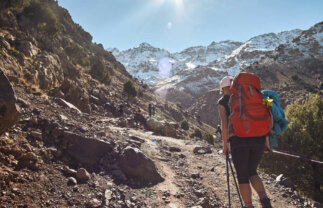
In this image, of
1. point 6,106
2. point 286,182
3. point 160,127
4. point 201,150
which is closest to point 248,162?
point 6,106

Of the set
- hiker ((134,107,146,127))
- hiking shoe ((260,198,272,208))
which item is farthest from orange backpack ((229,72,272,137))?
hiker ((134,107,146,127))

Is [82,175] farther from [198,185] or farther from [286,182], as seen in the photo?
[286,182]

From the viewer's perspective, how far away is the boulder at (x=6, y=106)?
3613mm

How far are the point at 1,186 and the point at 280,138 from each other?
1944cm

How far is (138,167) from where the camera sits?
20.4ft

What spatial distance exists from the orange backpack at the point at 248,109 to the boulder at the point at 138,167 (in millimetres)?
3954

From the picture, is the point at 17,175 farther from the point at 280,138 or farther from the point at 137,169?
the point at 280,138

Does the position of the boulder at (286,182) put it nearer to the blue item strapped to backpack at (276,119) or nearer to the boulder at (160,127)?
the blue item strapped to backpack at (276,119)

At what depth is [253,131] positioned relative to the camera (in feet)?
9.90

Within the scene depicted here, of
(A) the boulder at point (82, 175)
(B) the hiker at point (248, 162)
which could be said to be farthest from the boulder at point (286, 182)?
(A) the boulder at point (82, 175)

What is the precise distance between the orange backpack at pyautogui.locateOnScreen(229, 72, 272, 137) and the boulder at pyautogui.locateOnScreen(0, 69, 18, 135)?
13.7 feet

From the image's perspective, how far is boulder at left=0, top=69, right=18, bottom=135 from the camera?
11.9 ft

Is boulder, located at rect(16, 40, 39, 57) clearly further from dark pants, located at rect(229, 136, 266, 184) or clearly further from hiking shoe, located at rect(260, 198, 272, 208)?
hiking shoe, located at rect(260, 198, 272, 208)

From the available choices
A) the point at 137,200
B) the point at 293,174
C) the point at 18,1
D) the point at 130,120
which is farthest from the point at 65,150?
the point at 18,1
